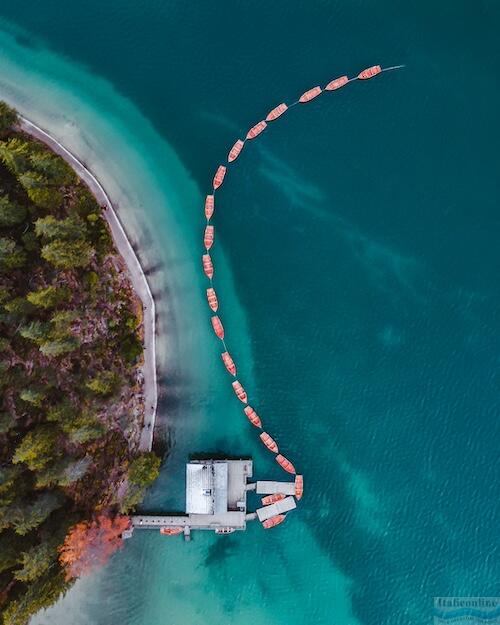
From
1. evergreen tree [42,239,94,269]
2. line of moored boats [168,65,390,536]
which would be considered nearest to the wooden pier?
line of moored boats [168,65,390,536]

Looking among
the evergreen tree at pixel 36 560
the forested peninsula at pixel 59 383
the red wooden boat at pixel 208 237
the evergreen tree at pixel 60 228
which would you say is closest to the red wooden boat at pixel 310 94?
the red wooden boat at pixel 208 237

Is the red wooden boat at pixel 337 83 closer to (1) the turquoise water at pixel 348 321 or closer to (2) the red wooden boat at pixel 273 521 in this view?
(1) the turquoise water at pixel 348 321

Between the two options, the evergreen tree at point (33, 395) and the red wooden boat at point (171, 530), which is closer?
the evergreen tree at point (33, 395)

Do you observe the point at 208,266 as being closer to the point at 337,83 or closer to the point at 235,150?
the point at 235,150

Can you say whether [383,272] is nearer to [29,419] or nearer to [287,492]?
[287,492]

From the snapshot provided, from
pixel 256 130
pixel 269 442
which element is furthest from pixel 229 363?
pixel 256 130
